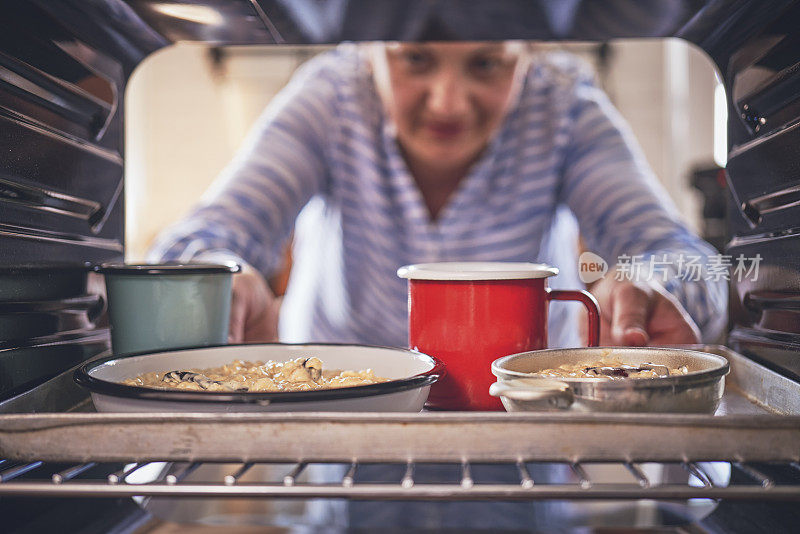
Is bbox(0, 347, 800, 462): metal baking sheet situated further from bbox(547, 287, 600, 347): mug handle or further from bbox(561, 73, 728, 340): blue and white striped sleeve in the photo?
bbox(561, 73, 728, 340): blue and white striped sleeve

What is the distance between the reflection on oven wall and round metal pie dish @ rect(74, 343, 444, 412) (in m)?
3.59

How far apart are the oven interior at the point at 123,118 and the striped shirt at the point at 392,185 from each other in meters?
0.81

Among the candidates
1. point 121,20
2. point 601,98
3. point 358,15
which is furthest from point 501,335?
point 601,98

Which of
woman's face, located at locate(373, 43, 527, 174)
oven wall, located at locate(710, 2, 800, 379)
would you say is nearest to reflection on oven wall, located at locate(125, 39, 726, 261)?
woman's face, located at locate(373, 43, 527, 174)

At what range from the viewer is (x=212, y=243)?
1.52 meters

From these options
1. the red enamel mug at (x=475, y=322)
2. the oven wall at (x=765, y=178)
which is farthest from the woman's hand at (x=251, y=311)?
the oven wall at (x=765, y=178)

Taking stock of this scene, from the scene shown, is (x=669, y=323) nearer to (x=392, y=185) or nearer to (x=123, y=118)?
(x=123, y=118)

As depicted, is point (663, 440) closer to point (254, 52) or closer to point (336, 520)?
point (336, 520)

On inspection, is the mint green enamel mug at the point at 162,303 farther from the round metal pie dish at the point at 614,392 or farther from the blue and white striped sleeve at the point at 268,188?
the blue and white striped sleeve at the point at 268,188

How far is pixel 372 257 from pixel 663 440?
1.45 metres

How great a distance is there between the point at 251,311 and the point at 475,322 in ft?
2.19

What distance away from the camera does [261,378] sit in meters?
0.69

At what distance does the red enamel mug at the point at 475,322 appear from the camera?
667mm

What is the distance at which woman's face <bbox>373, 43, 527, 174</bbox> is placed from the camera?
163 cm
